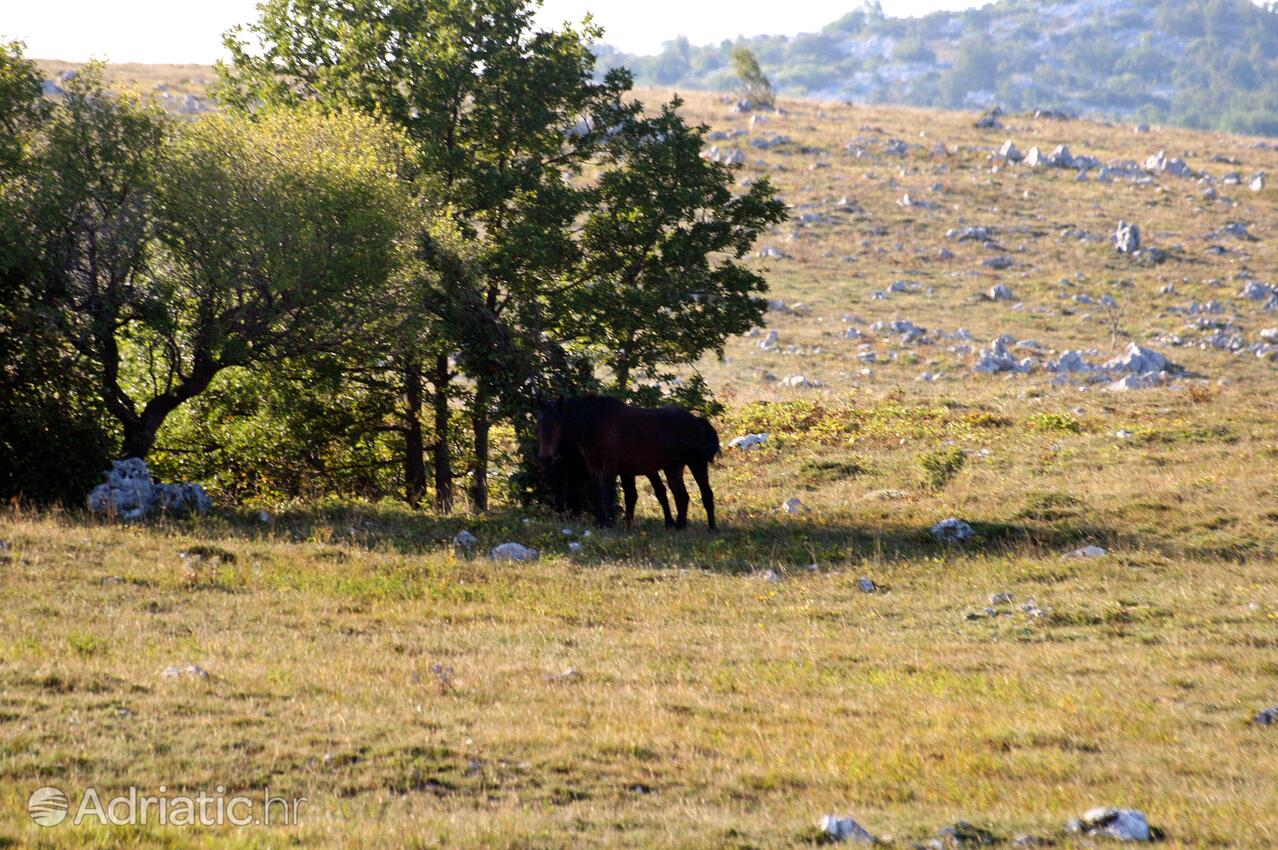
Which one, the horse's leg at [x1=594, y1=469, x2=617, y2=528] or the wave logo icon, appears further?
the horse's leg at [x1=594, y1=469, x2=617, y2=528]

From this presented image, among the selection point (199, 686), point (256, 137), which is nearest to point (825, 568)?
point (199, 686)

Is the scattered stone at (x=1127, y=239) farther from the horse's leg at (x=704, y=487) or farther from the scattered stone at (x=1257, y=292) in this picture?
the horse's leg at (x=704, y=487)

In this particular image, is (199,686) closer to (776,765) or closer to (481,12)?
(776,765)

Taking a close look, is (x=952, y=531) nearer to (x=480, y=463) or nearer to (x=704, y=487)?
(x=704, y=487)

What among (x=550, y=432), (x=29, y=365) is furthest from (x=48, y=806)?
(x=29, y=365)

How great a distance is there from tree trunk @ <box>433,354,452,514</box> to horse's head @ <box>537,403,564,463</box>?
3326mm

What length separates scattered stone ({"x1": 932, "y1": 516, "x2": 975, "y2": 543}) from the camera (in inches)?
773

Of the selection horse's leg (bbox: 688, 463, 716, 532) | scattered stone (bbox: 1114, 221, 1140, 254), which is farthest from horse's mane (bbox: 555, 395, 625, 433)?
scattered stone (bbox: 1114, 221, 1140, 254)

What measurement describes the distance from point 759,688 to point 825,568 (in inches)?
243

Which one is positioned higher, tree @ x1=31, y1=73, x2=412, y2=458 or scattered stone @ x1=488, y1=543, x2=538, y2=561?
tree @ x1=31, y1=73, x2=412, y2=458

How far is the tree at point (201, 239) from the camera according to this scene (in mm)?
19594

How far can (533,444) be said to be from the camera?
882 inches

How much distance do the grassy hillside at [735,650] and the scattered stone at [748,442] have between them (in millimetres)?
732

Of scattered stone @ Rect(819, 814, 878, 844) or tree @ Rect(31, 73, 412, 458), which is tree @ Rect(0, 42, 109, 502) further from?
scattered stone @ Rect(819, 814, 878, 844)
